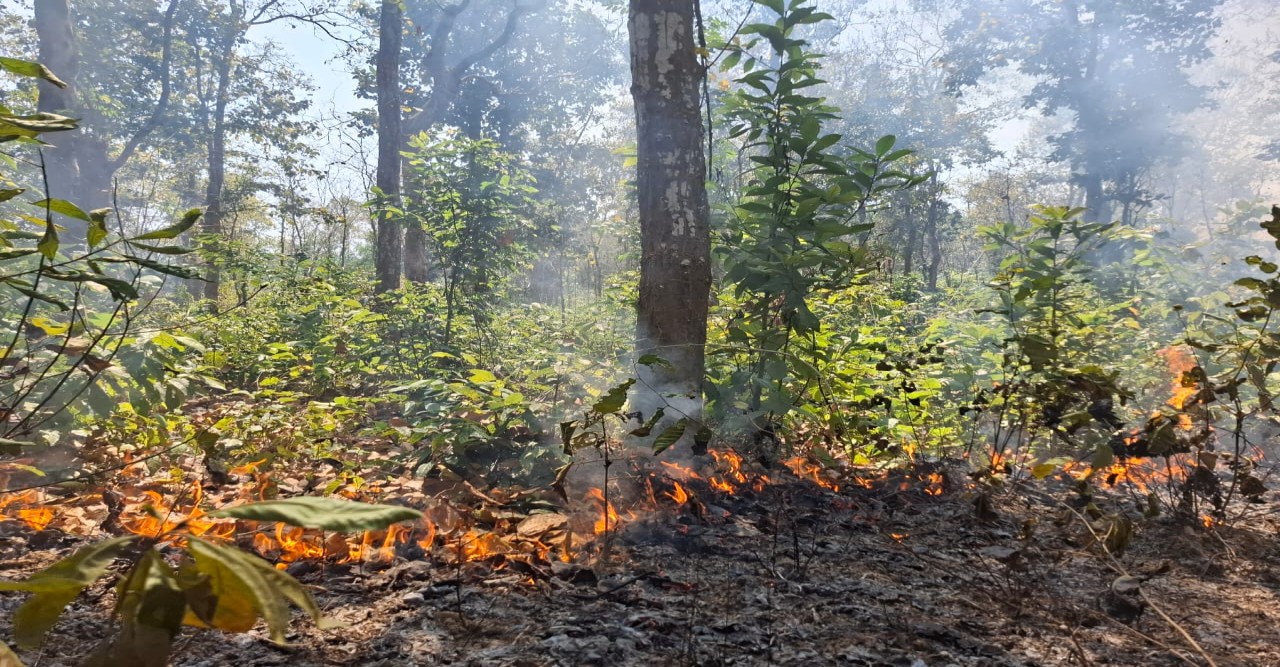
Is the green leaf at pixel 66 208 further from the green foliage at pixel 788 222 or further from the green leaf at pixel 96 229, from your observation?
the green foliage at pixel 788 222

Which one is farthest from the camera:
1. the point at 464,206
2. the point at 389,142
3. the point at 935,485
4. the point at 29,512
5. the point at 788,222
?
the point at 389,142

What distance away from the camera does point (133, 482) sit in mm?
2791

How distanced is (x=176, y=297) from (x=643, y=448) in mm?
15625

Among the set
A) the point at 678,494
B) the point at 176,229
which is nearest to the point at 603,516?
the point at 678,494

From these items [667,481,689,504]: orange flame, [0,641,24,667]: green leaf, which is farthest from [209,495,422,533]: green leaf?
[667,481,689,504]: orange flame

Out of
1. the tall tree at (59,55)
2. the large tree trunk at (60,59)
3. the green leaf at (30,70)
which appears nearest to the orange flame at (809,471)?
the green leaf at (30,70)

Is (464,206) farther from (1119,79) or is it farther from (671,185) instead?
(1119,79)

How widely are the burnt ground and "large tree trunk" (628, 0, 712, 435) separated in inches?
43.3

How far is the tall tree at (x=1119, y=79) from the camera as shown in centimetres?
1485

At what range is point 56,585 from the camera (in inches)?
19.6

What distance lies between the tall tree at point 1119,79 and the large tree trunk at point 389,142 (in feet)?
50.2

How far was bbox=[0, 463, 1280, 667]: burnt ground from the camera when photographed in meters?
1.52

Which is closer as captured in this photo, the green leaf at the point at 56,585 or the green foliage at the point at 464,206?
the green leaf at the point at 56,585

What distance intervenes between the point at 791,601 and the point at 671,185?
223cm
